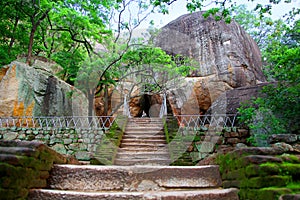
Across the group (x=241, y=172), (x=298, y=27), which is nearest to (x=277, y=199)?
(x=241, y=172)

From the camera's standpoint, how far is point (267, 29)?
1677 cm

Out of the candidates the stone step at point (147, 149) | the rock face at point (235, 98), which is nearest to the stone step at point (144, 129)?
the stone step at point (147, 149)

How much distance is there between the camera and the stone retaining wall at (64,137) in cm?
625

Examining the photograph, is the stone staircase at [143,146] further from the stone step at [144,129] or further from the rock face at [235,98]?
Answer: the rock face at [235,98]

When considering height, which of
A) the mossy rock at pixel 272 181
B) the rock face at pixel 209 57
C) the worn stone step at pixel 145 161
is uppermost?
the rock face at pixel 209 57

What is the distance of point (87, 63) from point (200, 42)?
286 inches

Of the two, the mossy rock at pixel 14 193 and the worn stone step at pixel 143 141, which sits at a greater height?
the mossy rock at pixel 14 193

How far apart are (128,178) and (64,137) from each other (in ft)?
14.9

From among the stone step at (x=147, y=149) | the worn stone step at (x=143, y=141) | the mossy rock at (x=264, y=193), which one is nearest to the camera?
the mossy rock at (x=264, y=193)

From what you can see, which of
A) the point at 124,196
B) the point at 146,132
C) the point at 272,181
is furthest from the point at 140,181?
the point at 146,132

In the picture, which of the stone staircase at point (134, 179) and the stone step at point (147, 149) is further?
the stone step at point (147, 149)

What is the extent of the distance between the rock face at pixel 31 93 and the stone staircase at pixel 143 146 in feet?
9.74

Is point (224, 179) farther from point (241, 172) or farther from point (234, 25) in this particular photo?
point (234, 25)

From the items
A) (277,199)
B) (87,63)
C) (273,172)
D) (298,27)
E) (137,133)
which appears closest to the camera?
(277,199)
